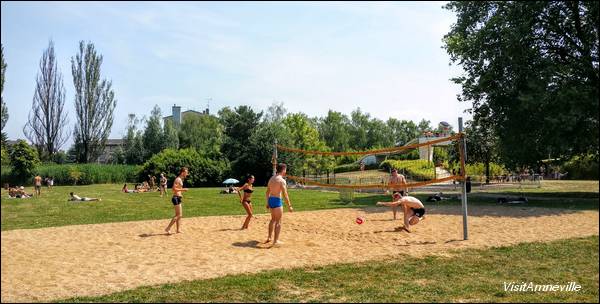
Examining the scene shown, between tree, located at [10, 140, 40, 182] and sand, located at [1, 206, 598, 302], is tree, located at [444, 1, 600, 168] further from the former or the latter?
tree, located at [10, 140, 40, 182]

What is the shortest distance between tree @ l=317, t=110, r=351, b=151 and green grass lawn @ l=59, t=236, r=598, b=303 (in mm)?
75185

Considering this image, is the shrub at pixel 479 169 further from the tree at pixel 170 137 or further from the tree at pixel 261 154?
the tree at pixel 170 137

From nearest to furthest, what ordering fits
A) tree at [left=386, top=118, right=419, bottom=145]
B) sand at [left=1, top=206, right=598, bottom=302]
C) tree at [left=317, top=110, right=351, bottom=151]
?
1. sand at [left=1, top=206, right=598, bottom=302]
2. tree at [left=317, top=110, right=351, bottom=151]
3. tree at [left=386, top=118, right=419, bottom=145]

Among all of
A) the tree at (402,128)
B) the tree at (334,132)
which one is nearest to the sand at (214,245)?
the tree at (334,132)

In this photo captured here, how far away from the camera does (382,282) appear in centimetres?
702

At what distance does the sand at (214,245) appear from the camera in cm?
740

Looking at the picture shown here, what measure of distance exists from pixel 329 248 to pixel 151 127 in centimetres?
5214

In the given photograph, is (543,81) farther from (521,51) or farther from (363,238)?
(363,238)

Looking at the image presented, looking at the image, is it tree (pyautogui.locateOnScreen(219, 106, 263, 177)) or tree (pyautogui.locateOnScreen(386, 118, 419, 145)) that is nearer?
tree (pyautogui.locateOnScreen(219, 106, 263, 177))

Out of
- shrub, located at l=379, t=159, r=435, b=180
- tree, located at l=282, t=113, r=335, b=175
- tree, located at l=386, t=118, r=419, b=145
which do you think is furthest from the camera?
tree, located at l=386, t=118, r=419, b=145

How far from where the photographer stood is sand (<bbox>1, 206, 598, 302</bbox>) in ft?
24.3

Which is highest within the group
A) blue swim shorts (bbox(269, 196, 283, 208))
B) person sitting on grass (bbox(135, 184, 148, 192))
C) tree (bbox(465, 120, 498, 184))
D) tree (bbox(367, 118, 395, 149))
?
tree (bbox(367, 118, 395, 149))

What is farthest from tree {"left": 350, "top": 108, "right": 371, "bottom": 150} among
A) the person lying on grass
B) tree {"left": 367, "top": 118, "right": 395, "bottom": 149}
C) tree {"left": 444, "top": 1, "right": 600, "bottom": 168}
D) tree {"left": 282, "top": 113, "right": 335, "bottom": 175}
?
the person lying on grass

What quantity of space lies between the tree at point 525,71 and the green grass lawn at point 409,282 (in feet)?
20.7
